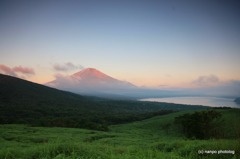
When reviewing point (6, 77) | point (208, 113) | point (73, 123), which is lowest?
point (73, 123)

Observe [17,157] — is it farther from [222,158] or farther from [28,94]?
[28,94]

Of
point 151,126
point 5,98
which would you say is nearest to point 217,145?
point 151,126

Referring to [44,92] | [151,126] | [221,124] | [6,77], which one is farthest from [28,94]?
[221,124]

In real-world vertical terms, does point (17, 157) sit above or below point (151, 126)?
above

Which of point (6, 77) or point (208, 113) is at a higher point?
point (6, 77)

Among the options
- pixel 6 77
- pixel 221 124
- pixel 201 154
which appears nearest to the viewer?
pixel 201 154

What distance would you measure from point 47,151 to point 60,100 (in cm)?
18030

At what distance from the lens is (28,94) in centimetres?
17375

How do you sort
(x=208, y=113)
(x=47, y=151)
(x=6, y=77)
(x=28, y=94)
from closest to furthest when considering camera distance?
1. (x=47, y=151)
2. (x=208, y=113)
3. (x=28, y=94)
4. (x=6, y=77)

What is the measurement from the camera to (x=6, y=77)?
18738cm

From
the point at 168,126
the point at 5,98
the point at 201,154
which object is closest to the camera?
the point at 201,154

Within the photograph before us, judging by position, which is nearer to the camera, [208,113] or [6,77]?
[208,113]

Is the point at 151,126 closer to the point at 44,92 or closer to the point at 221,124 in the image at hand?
the point at 221,124

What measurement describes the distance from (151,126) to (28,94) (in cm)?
13456
